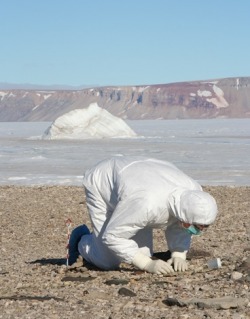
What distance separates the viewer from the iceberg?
196 ft

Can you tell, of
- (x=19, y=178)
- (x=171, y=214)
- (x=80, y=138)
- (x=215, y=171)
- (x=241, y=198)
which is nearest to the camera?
(x=171, y=214)

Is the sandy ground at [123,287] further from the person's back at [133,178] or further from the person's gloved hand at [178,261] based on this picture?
the person's back at [133,178]

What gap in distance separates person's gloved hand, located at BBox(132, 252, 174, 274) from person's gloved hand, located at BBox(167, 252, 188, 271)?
0.15 m

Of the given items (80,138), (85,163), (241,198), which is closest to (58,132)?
(80,138)

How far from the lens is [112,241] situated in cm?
715

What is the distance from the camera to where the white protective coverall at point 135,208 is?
6918mm

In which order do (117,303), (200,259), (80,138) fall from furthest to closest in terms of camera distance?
(80,138) < (200,259) < (117,303)

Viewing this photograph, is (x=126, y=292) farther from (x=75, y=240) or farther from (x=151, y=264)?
(x=75, y=240)

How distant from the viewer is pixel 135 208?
22.8 feet

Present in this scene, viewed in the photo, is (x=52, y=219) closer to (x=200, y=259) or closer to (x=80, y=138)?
(x=200, y=259)

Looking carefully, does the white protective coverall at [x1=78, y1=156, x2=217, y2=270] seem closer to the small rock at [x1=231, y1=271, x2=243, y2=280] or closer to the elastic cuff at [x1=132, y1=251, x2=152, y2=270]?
the elastic cuff at [x1=132, y1=251, x2=152, y2=270]

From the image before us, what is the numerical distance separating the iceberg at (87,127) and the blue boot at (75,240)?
51.4 metres

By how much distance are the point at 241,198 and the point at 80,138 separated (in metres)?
43.3

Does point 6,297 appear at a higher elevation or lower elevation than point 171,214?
lower
